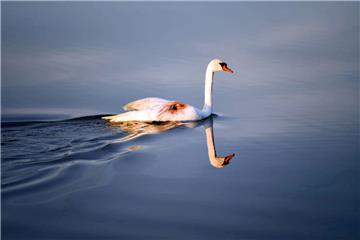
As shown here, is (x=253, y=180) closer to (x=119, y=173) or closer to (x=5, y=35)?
(x=119, y=173)

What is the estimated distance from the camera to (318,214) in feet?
18.7

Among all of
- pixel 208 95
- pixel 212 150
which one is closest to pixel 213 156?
pixel 212 150

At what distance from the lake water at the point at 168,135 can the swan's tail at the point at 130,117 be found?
6.2 inches

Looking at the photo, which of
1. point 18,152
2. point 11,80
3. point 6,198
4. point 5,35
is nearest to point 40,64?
point 11,80

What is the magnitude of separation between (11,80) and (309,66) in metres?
7.89

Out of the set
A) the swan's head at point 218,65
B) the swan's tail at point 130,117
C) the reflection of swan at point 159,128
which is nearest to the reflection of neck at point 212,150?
the reflection of swan at point 159,128

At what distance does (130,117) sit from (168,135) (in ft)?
3.82

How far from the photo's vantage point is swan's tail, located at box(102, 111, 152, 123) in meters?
9.91

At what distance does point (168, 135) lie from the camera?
9195 millimetres

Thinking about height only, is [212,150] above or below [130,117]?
below

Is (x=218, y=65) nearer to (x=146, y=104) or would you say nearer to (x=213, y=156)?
(x=146, y=104)

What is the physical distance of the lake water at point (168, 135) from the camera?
5.46 metres

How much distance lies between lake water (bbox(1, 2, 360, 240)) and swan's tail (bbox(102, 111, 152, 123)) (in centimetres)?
16

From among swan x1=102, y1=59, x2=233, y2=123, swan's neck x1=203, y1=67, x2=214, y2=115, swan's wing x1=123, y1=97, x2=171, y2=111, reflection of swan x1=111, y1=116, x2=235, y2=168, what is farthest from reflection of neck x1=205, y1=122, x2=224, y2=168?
swan's wing x1=123, y1=97, x2=171, y2=111
